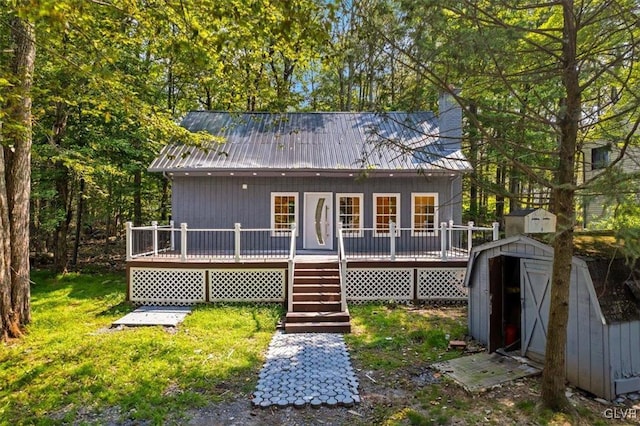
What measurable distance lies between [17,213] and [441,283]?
952 centimetres

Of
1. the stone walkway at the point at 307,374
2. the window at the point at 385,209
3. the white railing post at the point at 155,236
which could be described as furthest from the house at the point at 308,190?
the stone walkway at the point at 307,374

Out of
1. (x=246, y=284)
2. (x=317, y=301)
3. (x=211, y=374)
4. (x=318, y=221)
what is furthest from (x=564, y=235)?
(x=318, y=221)

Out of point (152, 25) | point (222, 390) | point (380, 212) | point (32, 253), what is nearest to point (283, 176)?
point (380, 212)

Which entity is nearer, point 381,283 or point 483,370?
point 483,370

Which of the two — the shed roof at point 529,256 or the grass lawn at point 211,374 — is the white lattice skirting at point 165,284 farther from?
the shed roof at point 529,256

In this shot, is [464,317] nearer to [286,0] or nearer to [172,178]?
[286,0]

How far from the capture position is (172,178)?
455 inches

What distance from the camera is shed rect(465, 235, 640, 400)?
4754mm

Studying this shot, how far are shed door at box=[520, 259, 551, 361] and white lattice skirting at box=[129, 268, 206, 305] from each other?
23.0ft

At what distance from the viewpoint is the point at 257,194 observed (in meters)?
11.7

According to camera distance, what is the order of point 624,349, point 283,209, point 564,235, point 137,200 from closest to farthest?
point 564,235
point 624,349
point 283,209
point 137,200

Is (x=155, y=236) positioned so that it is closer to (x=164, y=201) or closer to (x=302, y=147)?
(x=302, y=147)

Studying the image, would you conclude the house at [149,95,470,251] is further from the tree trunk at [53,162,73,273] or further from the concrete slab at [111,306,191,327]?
the tree trunk at [53,162,73,273]

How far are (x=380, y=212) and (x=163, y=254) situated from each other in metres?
6.58
